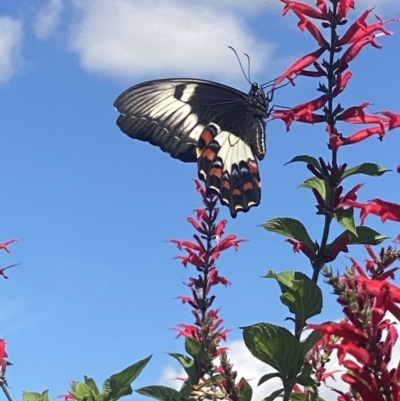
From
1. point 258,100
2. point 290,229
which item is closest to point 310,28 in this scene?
point 290,229

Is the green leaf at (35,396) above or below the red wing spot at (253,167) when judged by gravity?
below

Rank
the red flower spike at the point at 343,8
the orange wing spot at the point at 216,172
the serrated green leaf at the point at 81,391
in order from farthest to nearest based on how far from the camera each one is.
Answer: the orange wing spot at the point at 216,172 < the serrated green leaf at the point at 81,391 < the red flower spike at the point at 343,8

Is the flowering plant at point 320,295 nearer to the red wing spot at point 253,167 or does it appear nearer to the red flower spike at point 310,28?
the red flower spike at point 310,28

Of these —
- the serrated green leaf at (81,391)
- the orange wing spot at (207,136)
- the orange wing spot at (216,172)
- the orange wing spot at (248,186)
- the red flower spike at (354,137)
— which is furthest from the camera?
the orange wing spot at (207,136)

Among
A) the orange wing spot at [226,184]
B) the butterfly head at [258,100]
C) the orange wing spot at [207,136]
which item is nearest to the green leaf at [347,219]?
the orange wing spot at [226,184]

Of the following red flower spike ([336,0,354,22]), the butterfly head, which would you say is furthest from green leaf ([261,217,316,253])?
the butterfly head

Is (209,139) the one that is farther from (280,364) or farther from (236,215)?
(280,364)

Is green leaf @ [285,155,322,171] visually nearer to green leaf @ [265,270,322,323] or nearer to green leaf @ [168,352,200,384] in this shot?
green leaf @ [265,270,322,323]

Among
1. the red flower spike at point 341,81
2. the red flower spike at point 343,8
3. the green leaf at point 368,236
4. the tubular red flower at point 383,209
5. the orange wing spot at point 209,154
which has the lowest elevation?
the tubular red flower at point 383,209
